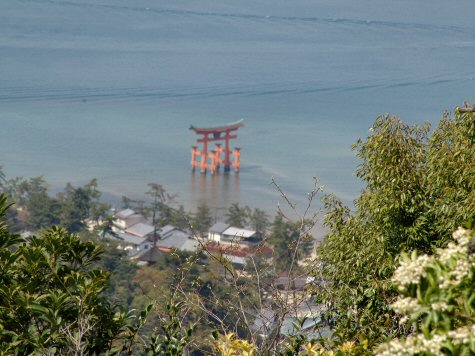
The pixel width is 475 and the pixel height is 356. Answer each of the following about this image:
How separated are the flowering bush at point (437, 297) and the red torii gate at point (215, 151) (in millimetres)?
15998

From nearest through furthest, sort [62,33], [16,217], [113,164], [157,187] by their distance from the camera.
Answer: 1. [16,217]
2. [157,187]
3. [113,164]
4. [62,33]

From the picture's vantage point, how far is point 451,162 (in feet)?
10.7

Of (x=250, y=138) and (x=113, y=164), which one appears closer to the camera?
(x=113, y=164)

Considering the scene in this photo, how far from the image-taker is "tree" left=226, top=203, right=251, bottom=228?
45.8ft

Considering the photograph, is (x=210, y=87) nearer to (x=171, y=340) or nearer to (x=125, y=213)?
(x=125, y=213)

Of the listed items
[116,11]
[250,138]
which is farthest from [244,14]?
[250,138]

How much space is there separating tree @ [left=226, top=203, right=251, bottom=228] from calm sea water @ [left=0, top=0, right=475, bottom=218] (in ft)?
2.62

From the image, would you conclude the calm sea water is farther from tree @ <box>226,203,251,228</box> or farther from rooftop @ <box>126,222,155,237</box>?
rooftop @ <box>126,222,155,237</box>

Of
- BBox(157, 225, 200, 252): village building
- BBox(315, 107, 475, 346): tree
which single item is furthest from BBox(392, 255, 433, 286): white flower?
BBox(157, 225, 200, 252): village building

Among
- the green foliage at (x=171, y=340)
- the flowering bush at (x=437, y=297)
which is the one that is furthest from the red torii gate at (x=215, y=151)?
the flowering bush at (x=437, y=297)

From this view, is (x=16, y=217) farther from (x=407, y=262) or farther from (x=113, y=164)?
(x=407, y=262)

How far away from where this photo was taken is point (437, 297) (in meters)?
1.40

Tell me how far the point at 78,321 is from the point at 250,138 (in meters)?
17.3

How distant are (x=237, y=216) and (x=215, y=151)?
431 cm
